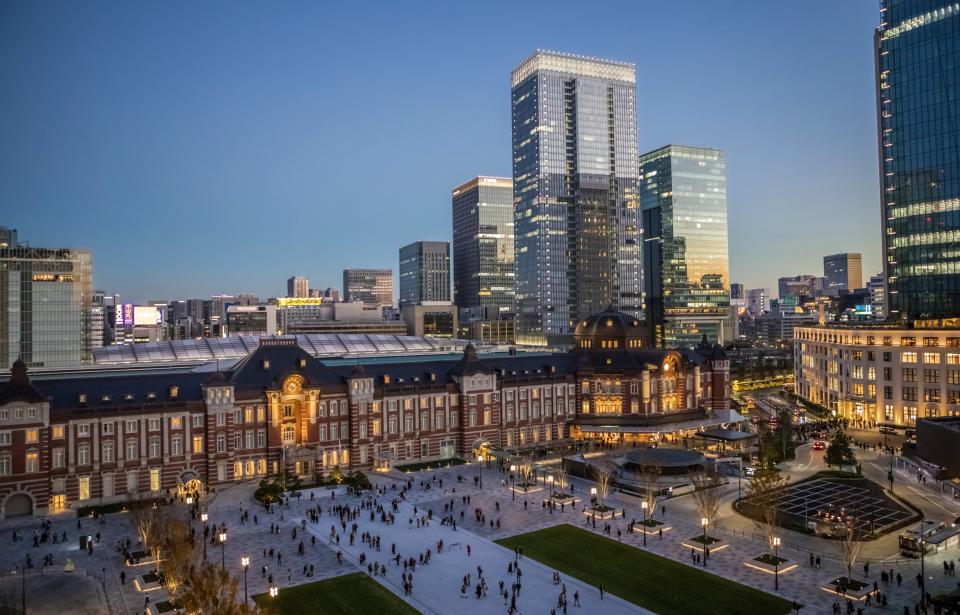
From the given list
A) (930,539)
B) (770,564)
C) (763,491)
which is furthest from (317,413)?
(930,539)

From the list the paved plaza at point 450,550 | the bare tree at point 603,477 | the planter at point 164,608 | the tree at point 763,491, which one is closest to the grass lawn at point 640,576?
the paved plaza at point 450,550

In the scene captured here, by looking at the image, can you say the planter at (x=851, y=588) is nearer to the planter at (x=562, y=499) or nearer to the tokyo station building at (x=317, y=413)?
the planter at (x=562, y=499)

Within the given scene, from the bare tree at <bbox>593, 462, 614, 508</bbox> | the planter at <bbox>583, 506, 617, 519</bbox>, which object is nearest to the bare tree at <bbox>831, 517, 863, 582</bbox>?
the planter at <bbox>583, 506, 617, 519</bbox>

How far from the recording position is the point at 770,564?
60.1m

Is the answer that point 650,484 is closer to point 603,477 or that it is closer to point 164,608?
point 603,477

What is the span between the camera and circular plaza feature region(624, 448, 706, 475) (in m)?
89.4

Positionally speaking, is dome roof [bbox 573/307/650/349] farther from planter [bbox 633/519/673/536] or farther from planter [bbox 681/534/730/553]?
planter [bbox 681/534/730/553]

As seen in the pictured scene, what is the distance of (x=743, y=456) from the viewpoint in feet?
332

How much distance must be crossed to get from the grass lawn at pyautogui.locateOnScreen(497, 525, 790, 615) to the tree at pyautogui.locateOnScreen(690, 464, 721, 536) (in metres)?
8.50

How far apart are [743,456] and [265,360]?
234 ft

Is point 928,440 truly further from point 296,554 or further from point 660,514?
point 296,554

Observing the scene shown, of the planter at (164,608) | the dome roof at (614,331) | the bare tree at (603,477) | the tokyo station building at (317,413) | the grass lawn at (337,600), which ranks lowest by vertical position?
the grass lawn at (337,600)

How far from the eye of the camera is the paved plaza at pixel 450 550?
2162 inches

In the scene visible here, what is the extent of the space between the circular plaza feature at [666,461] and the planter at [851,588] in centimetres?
3334
